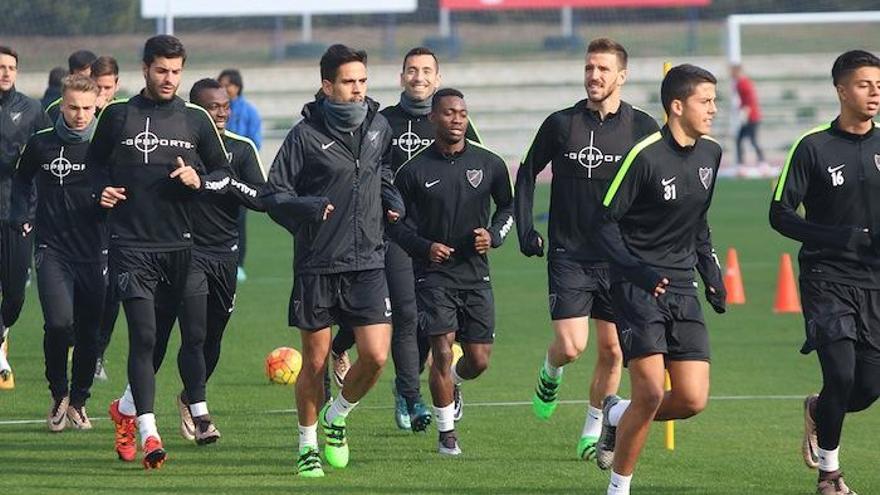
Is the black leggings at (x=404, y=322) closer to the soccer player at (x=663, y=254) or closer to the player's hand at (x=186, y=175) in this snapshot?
the player's hand at (x=186, y=175)

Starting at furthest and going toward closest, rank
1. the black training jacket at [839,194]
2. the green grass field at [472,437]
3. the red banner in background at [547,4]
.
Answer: the red banner in background at [547,4] → the green grass field at [472,437] → the black training jacket at [839,194]

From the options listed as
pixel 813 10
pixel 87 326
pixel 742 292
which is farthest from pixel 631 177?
pixel 813 10

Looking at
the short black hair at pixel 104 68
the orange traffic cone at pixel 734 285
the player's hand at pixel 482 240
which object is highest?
the short black hair at pixel 104 68

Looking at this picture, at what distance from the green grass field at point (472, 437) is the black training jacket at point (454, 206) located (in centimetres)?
104

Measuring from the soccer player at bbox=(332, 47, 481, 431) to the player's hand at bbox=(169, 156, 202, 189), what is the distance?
1.74m

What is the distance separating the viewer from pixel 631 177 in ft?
29.8

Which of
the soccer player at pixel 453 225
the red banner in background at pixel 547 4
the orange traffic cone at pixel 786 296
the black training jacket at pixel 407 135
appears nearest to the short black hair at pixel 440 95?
the soccer player at pixel 453 225

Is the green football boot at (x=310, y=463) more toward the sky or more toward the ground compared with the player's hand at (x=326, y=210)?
more toward the ground

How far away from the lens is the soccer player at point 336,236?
10234mm

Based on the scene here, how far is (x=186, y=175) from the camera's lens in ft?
34.0

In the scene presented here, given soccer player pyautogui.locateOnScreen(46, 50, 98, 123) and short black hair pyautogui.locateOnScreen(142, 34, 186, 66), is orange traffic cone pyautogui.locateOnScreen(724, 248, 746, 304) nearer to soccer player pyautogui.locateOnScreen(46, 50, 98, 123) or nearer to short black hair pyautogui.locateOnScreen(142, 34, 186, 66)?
soccer player pyautogui.locateOnScreen(46, 50, 98, 123)

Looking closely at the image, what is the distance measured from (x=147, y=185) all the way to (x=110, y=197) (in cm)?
24

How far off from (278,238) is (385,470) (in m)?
16.6

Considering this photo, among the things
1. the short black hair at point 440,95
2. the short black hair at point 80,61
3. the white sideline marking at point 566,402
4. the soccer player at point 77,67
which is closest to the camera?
the short black hair at point 440,95
